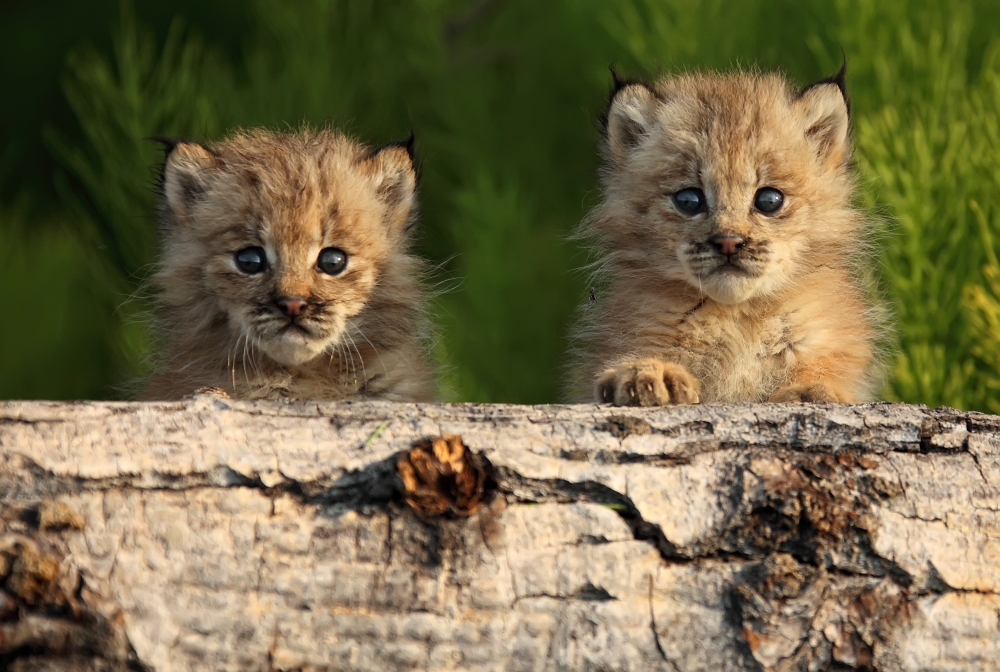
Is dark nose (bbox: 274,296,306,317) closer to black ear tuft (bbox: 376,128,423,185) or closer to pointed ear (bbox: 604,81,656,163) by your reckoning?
black ear tuft (bbox: 376,128,423,185)

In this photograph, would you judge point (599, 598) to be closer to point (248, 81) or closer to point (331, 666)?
point (331, 666)

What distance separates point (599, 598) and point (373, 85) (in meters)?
5.95

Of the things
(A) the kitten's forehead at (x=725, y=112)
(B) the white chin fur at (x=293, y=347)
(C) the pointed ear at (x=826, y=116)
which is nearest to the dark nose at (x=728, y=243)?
(A) the kitten's forehead at (x=725, y=112)

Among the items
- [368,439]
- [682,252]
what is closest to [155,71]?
[682,252]

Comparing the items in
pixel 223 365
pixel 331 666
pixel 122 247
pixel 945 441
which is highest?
pixel 122 247

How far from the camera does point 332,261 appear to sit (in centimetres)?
412

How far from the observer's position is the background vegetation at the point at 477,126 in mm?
5902

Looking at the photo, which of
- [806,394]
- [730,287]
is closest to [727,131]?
[730,287]

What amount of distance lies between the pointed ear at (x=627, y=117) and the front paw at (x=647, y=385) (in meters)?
1.19

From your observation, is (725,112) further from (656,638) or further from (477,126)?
(477,126)

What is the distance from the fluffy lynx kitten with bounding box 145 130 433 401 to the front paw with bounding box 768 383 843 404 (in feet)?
4.27

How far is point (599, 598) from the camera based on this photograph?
106 inches

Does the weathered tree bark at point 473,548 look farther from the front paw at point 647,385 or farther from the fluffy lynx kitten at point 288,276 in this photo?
the fluffy lynx kitten at point 288,276

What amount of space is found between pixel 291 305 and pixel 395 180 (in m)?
0.93
